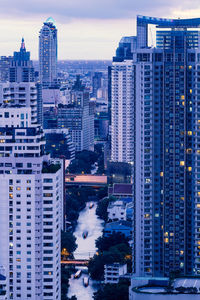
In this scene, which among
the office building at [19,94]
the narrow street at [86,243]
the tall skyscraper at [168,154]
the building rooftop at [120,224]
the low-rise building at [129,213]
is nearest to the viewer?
the office building at [19,94]

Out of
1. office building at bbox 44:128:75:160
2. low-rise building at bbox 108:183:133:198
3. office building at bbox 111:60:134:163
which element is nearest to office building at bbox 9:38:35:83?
office building at bbox 44:128:75:160

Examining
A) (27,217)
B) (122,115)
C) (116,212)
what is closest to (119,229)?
(116,212)

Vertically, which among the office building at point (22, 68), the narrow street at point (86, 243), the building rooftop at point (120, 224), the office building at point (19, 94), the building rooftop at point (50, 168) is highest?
the office building at point (22, 68)

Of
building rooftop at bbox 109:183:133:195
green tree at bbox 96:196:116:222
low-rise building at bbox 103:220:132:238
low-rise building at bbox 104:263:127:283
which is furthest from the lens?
building rooftop at bbox 109:183:133:195

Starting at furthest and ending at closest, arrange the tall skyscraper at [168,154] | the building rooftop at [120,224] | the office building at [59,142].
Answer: the office building at [59,142], the building rooftop at [120,224], the tall skyscraper at [168,154]

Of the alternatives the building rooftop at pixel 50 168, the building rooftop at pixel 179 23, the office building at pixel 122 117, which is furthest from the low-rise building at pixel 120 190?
the building rooftop at pixel 50 168

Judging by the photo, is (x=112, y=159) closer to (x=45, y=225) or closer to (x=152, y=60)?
(x=152, y=60)

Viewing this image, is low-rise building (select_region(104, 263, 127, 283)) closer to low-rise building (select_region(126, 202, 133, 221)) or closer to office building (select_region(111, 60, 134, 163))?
low-rise building (select_region(126, 202, 133, 221))

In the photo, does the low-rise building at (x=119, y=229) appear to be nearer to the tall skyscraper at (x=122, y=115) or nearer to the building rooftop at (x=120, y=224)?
the building rooftop at (x=120, y=224)
